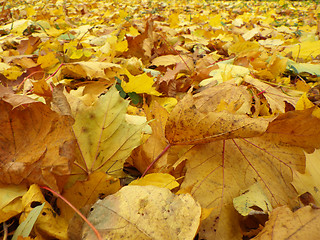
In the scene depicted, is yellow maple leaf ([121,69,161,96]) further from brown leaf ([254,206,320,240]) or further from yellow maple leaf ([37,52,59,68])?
brown leaf ([254,206,320,240])

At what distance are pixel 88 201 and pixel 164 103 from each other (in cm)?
50

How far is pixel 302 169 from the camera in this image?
0.57 metres

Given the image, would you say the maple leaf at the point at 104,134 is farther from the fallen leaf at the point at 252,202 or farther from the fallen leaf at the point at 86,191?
the fallen leaf at the point at 252,202

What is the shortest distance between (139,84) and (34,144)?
1.49 ft

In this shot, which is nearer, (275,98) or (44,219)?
(44,219)

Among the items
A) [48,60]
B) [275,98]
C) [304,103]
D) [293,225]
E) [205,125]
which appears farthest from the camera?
[48,60]

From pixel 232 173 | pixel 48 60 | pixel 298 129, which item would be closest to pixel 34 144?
pixel 232 173

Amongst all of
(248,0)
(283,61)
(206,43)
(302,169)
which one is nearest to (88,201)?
(302,169)

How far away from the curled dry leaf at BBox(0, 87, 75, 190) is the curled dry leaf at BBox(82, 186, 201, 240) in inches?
4.8

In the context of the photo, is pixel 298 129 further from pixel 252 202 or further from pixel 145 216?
pixel 145 216

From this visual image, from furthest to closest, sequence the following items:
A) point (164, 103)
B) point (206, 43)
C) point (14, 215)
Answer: point (206, 43) → point (164, 103) → point (14, 215)

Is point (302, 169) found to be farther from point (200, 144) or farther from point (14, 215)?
point (14, 215)

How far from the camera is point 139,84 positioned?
2.90ft

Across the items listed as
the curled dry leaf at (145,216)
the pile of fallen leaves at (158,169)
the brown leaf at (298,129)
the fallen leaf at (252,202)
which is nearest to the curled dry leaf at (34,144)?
the pile of fallen leaves at (158,169)
